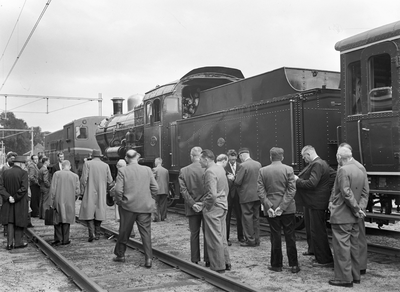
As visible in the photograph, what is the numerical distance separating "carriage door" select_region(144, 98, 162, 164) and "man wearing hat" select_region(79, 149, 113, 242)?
183 inches

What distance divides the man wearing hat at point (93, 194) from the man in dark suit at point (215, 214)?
337 cm

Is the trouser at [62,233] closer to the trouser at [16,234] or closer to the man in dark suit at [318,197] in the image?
the trouser at [16,234]

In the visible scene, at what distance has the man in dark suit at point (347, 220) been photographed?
5.77 m

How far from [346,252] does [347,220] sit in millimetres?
382

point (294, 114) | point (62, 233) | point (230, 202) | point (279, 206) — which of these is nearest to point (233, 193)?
point (230, 202)

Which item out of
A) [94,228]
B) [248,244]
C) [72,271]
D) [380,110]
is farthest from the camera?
[94,228]

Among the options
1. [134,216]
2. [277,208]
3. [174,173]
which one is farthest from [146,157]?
[277,208]

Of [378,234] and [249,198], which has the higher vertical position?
[249,198]

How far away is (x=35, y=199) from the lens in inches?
531

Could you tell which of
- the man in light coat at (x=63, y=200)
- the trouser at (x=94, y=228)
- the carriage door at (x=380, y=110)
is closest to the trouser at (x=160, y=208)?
the trouser at (x=94, y=228)

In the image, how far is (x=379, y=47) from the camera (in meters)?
7.05

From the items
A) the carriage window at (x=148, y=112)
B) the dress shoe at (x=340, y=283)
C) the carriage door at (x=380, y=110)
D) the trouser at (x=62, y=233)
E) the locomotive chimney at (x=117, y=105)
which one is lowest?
the dress shoe at (x=340, y=283)

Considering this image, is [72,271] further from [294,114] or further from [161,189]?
[161,189]

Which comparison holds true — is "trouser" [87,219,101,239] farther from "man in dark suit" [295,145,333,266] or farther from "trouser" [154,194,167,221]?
"man in dark suit" [295,145,333,266]
